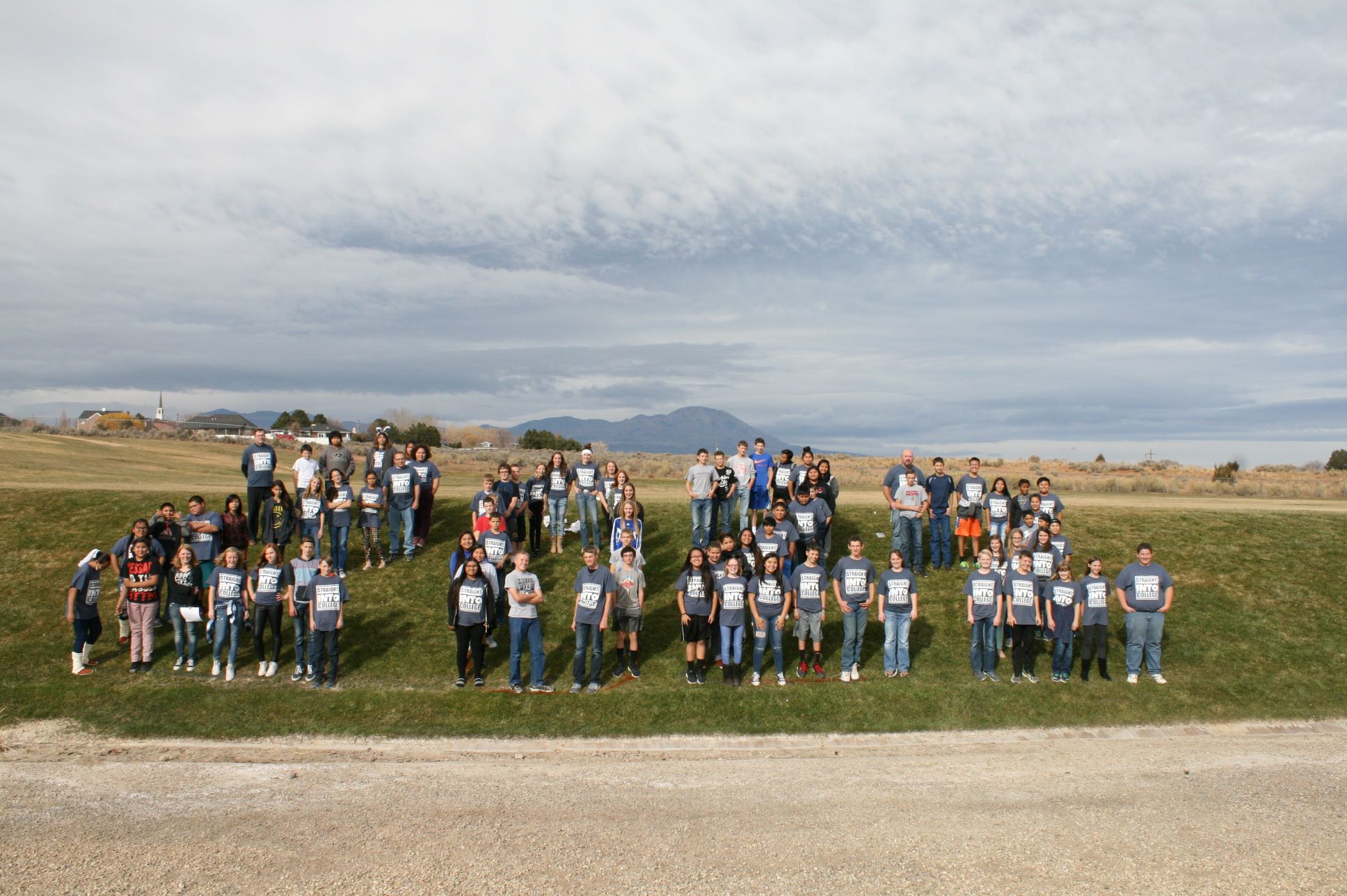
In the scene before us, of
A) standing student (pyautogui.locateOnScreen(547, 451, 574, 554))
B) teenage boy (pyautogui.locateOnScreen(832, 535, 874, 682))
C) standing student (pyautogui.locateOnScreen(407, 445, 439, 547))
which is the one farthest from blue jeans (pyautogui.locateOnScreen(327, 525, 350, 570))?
teenage boy (pyautogui.locateOnScreen(832, 535, 874, 682))

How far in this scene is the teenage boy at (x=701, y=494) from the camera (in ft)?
52.9

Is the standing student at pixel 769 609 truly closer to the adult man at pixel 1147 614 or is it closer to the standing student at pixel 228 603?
the adult man at pixel 1147 614

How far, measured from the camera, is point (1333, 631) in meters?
14.8

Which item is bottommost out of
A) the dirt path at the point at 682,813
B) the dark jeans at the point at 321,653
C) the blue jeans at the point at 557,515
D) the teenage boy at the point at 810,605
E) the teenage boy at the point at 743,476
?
the dirt path at the point at 682,813

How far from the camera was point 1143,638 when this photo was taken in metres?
13.1

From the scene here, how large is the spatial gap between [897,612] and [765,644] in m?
2.22

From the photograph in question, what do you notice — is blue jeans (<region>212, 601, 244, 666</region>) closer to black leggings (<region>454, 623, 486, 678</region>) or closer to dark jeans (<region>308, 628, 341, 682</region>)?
→ dark jeans (<region>308, 628, 341, 682</region>)

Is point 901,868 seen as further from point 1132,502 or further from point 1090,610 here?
point 1132,502

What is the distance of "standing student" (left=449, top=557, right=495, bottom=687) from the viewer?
40.5 feet

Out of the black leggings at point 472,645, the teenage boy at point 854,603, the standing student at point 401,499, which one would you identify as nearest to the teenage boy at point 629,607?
the black leggings at point 472,645

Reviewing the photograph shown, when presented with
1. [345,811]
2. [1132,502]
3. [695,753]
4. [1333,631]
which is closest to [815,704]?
[695,753]

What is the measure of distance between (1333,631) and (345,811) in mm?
16364

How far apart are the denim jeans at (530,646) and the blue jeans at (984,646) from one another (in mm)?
6290

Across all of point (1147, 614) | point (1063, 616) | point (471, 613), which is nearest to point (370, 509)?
point (471, 613)
